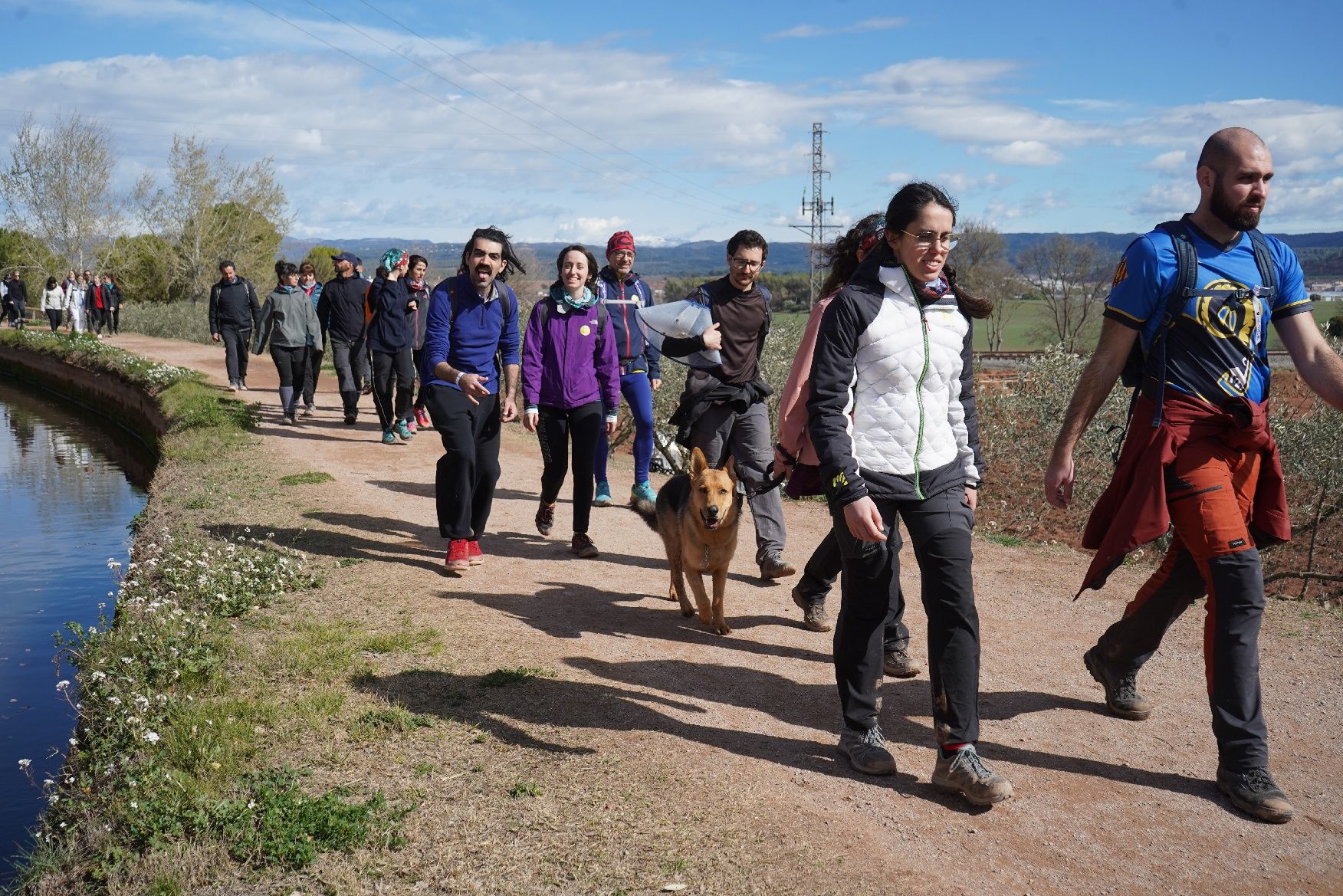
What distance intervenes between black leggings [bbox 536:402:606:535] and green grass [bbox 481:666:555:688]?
2379mm

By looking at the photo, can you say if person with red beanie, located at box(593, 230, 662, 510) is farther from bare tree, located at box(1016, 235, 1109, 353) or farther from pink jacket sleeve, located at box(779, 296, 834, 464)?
bare tree, located at box(1016, 235, 1109, 353)

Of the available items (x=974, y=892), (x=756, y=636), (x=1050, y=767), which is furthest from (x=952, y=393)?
(x=756, y=636)

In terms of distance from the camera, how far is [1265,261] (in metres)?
4.01

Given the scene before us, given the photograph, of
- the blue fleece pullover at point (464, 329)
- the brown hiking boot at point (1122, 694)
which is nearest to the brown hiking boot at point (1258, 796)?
the brown hiking boot at point (1122, 694)

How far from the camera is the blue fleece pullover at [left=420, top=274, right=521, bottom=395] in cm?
714

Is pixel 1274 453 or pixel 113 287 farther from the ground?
pixel 113 287

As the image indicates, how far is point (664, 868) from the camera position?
3506mm

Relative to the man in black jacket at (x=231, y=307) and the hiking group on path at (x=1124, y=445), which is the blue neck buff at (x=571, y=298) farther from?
the man in black jacket at (x=231, y=307)

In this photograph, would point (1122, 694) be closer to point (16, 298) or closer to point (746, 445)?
point (746, 445)

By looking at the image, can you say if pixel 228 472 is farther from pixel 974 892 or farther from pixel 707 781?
pixel 974 892

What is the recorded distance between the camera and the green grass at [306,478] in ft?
34.4

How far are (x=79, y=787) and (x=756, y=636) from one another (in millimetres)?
3332

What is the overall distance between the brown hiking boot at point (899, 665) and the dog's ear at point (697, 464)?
1.44 metres

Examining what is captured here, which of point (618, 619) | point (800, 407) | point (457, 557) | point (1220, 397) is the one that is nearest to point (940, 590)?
point (800, 407)
